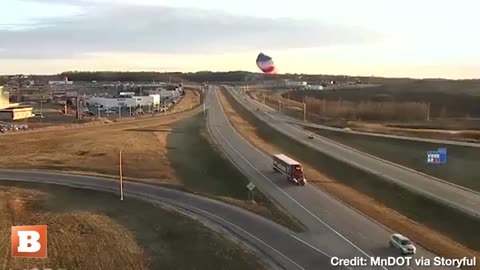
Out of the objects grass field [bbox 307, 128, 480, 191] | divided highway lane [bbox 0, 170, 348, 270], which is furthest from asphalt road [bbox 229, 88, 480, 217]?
divided highway lane [bbox 0, 170, 348, 270]

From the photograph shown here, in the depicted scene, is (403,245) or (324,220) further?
(324,220)

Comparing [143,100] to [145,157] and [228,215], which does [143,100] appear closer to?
[145,157]

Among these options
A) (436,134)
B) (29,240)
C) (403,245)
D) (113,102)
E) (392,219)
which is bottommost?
(392,219)

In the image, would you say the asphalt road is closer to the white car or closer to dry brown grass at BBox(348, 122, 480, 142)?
dry brown grass at BBox(348, 122, 480, 142)

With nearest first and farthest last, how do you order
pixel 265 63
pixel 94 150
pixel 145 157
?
1. pixel 145 157
2. pixel 94 150
3. pixel 265 63

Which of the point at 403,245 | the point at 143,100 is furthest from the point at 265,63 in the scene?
the point at 403,245

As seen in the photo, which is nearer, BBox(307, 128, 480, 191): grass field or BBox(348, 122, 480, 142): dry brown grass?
BBox(307, 128, 480, 191): grass field

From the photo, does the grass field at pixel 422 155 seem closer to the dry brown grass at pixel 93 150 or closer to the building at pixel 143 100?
the dry brown grass at pixel 93 150
